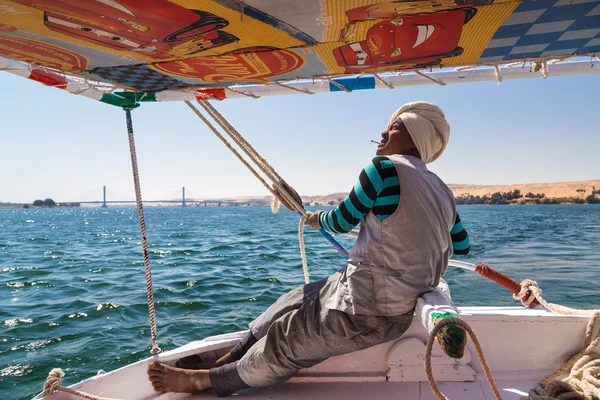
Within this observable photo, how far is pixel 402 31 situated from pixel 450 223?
91 centimetres

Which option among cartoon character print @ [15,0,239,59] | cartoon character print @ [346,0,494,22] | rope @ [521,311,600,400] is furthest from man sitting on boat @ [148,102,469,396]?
cartoon character print @ [15,0,239,59]

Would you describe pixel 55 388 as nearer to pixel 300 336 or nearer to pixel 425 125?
pixel 300 336

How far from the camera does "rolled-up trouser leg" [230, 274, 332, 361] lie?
2.28 metres

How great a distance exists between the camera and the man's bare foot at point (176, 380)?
2.40 metres

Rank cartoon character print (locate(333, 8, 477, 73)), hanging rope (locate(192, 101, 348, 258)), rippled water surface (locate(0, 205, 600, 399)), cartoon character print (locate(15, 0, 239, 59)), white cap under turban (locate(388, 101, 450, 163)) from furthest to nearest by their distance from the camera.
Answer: rippled water surface (locate(0, 205, 600, 399)), hanging rope (locate(192, 101, 348, 258)), white cap under turban (locate(388, 101, 450, 163)), cartoon character print (locate(333, 8, 477, 73)), cartoon character print (locate(15, 0, 239, 59))

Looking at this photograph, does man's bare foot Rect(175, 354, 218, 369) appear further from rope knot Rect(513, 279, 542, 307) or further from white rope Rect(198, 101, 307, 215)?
rope knot Rect(513, 279, 542, 307)

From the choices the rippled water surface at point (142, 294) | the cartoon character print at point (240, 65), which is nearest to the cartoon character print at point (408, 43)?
the cartoon character print at point (240, 65)

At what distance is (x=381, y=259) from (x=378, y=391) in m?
1.03

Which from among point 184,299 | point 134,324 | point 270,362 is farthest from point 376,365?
point 184,299

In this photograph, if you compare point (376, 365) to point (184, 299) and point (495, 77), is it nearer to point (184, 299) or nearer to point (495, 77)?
point (495, 77)

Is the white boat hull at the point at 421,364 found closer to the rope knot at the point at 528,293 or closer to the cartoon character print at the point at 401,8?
the rope knot at the point at 528,293

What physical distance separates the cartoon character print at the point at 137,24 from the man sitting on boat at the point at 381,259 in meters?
0.92

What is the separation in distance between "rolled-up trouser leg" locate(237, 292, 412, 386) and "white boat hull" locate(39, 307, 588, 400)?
304 millimetres

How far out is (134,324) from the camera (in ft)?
19.6
